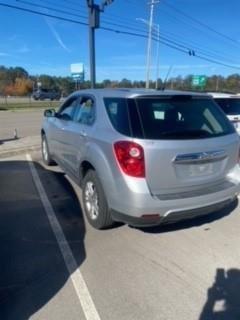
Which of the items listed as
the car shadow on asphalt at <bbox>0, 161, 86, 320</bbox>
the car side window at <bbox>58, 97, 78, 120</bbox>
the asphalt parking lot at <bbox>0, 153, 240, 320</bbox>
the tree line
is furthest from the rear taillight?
the tree line

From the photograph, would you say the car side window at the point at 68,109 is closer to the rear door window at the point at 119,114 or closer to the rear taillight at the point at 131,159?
the rear door window at the point at 119,114

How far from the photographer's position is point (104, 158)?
3.67 m

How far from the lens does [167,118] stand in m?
3.63

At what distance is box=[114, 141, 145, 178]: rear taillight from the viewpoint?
10.9 ft

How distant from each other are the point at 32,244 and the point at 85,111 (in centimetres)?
199

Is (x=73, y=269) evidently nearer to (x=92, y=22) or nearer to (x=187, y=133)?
(x=187, y=133)

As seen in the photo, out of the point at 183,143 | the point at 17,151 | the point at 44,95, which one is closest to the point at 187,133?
the point at 183,143

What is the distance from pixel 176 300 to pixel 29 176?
449cm

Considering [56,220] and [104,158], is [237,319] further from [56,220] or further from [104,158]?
[56,220]

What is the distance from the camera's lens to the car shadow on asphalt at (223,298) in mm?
2647

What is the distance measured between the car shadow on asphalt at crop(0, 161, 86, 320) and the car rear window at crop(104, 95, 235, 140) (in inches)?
59.9

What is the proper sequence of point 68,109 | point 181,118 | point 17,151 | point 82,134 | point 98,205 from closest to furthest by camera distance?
1. point 181,118
2. point 98,205
3. point 82,134
4. point 68,109
5. point 17,151

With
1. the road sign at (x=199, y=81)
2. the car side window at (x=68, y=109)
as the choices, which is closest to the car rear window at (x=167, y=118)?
the car side window at (x=68, y=109)

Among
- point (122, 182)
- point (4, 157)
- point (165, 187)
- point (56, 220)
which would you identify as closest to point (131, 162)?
point (122, 182)
